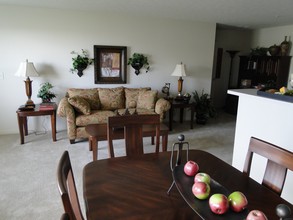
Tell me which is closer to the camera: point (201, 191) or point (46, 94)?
point (201, 191)

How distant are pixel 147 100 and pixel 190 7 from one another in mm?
1846

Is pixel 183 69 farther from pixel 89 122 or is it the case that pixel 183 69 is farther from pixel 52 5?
pixel 52 5

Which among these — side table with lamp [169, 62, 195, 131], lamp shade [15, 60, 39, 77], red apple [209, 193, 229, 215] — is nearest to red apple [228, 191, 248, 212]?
red apple [209, 193, 229, 215]

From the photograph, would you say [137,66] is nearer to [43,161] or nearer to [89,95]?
[89,95]

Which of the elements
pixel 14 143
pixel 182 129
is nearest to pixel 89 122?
pixel 14 143

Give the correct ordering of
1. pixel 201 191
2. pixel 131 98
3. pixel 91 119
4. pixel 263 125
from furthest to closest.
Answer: pixel 131 98, pixel 91 119, pixel 263 125, pixel 201 191

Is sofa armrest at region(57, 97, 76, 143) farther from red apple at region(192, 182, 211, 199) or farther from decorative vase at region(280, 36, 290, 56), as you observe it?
decorative vase at region(280, 36, 290, 56)

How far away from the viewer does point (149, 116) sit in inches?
75.5

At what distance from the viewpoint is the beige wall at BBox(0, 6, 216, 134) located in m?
4.15

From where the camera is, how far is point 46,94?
414 centimetres

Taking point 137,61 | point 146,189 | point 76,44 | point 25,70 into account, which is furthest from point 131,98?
point 146,189

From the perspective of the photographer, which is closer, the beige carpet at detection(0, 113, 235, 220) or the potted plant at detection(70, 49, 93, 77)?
the beige carpet at detection(0, 113, 235, 220)

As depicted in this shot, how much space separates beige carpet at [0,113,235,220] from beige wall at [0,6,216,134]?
89 cm

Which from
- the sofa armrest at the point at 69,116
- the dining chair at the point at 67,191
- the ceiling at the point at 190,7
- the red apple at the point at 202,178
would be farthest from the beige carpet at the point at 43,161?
the ceiling at the point at 190,7
